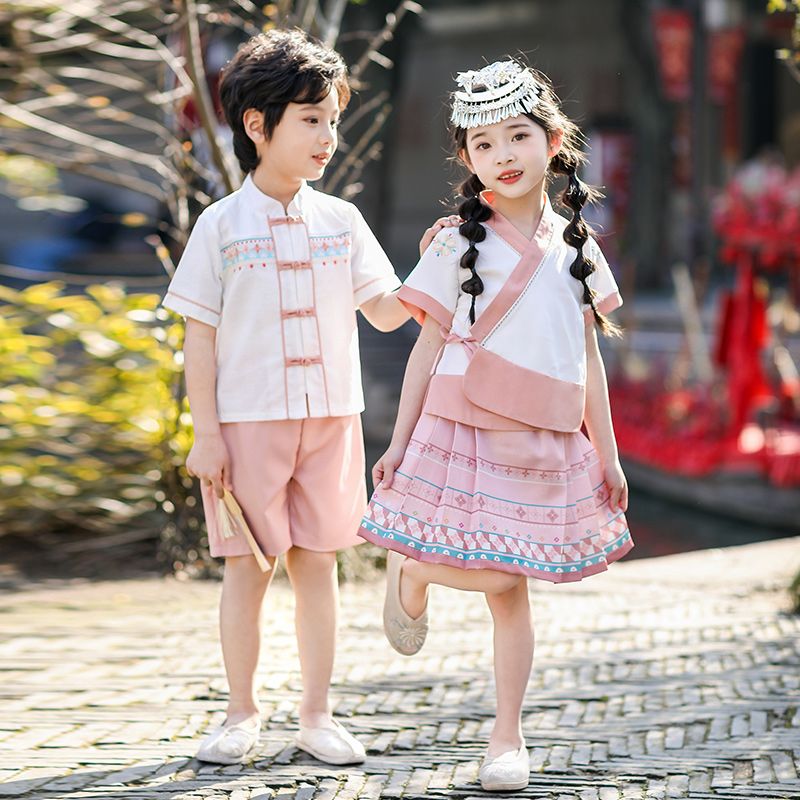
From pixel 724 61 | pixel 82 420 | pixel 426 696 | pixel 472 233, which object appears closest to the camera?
pixel 472 233

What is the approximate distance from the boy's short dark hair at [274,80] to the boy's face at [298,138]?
0.7 inches

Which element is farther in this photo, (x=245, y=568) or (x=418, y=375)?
(x=245, y=568)

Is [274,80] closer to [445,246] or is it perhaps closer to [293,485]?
[445,246]

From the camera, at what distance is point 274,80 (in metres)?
3.20

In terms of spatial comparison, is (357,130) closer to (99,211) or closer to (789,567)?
(789,567)

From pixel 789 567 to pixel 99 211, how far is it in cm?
1733

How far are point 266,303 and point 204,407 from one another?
0.27 metres

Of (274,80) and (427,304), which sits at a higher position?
(274,80)

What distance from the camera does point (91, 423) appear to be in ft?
21.5

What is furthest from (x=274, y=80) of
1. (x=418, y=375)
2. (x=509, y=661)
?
(x=509, y=661)

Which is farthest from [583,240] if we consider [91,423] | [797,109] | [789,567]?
[797,109]

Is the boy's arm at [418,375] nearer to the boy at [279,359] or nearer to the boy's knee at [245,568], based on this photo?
the boy at [279,359]

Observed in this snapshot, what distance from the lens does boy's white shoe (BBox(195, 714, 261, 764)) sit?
10.7 ft

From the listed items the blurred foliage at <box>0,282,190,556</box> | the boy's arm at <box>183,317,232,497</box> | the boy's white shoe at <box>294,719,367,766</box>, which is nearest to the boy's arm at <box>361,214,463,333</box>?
the boy's arm at <box>183,317,232,497</box>
